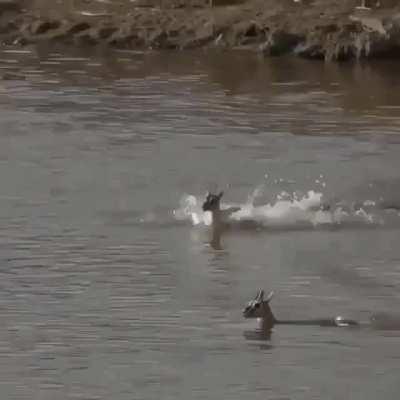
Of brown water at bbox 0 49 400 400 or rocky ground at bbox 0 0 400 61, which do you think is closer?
brown water at bbox 0 49 400 400

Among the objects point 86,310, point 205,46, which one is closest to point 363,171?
point 86,310

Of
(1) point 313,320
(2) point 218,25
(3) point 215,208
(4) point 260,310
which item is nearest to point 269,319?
(4) point 260,310

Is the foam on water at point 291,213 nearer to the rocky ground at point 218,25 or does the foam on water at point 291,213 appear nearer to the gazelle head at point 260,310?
the gazelle head at point 260,310

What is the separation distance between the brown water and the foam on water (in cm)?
2

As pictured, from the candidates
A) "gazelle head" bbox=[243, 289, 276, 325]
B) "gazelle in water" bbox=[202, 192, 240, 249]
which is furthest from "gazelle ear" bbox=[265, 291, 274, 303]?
"gazelle in water" bbox=[202, 192, 240, 249]

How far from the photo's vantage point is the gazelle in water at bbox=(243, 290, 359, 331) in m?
8.96

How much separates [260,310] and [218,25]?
11649 mm

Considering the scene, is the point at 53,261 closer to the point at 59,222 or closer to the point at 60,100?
the point at 59,222

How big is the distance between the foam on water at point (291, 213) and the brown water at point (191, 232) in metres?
0.02

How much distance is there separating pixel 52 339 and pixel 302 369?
1.39 m

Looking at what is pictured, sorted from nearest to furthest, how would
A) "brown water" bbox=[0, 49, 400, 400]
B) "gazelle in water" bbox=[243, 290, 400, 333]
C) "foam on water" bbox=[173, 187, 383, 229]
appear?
"brown water" bbox=[0, 49, 400, 400], "gazelle in water" bbox=[243, 290, 400, 333], "foam on water" bbox=[173, 187, 383, 229]

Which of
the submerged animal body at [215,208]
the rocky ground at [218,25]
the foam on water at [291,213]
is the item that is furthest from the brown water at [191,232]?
the rocky ground at [218,25]

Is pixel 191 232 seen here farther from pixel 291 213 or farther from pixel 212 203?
pixel 291 213

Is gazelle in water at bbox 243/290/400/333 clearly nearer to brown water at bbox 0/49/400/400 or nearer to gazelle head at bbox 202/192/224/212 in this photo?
brown water at bbox 0/49/400/400
